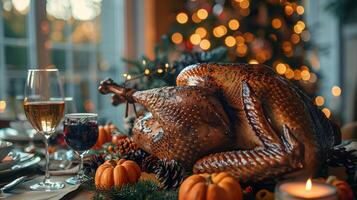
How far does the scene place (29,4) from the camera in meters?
2.48

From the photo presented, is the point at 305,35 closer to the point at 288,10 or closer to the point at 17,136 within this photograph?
the point at 288,10

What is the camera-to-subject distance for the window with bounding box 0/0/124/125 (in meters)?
2.46

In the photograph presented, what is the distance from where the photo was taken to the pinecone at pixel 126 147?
1076mm

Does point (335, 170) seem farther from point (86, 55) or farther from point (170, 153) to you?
point (86, 55)

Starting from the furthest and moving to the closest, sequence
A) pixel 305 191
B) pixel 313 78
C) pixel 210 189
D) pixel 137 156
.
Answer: pixel 313 78
pixel 137 156
pixel 210 189
pixel 305 191

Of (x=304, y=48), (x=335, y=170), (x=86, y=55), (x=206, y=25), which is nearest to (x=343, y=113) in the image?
(x=304, y=48)

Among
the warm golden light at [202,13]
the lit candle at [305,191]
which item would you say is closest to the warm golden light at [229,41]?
the warm golden light at [202,13]

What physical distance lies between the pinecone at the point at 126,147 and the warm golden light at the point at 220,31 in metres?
2.21

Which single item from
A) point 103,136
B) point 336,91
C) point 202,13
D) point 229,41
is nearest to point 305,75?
point 229,41

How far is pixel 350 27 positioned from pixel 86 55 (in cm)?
279

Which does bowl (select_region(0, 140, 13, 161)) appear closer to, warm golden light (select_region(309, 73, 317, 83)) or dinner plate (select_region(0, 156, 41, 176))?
dinner plate (select_region(0, 156, 41, 176))

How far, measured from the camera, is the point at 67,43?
301 centimetres

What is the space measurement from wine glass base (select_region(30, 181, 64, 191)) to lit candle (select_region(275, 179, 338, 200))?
19.8 inches

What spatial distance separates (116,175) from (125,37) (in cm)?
286
